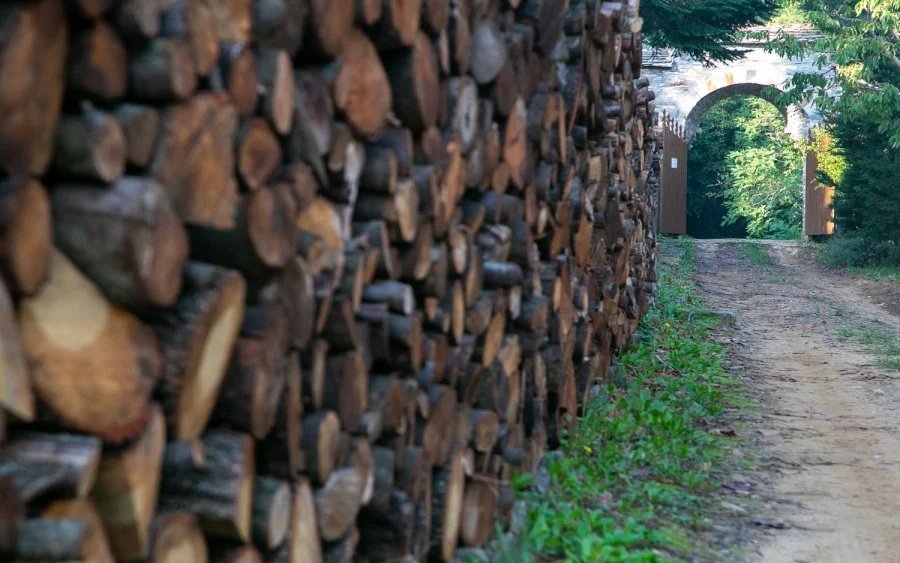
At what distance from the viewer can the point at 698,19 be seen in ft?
52.8

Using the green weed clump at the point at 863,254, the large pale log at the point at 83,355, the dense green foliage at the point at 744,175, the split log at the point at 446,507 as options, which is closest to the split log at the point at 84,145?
the large pale log at the point at 83,355

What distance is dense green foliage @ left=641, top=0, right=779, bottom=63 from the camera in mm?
15828

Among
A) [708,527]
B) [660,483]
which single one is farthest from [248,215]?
[660,483]

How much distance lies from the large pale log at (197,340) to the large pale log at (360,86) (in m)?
0.61

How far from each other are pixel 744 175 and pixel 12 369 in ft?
89.6

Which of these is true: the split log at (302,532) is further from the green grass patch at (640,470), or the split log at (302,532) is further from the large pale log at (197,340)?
the green grass patch at (640,470)

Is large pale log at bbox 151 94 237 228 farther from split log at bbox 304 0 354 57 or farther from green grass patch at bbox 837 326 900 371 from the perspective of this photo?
green grass patch at bbox 837 326 900 371

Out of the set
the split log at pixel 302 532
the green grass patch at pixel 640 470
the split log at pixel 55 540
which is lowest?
the green grass patch at pixel 640 470

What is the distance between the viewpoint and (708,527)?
161 inches

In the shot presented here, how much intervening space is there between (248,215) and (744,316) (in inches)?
384

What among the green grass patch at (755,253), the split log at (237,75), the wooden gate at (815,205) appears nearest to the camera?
the split log at (237,75)

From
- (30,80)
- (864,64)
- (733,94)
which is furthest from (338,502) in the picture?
(733,94)

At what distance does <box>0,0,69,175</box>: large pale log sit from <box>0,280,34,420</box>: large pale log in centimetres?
16

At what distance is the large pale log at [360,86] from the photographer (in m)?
2.17
